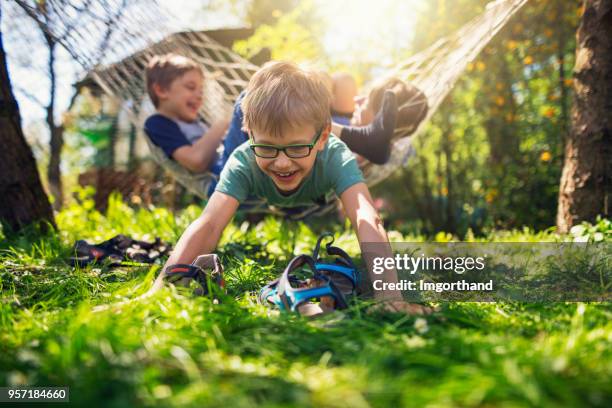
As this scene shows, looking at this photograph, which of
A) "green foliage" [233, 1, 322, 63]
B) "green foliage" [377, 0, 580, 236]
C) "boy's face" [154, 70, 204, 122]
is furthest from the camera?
"green foliage" [233, 1, 322, 63]

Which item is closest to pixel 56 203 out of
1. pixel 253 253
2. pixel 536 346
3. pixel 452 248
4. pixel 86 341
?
pixel 253 253

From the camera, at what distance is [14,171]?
2293mm

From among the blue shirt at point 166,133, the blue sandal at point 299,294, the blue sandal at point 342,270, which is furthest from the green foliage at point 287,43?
the blue sandal at point 299,294

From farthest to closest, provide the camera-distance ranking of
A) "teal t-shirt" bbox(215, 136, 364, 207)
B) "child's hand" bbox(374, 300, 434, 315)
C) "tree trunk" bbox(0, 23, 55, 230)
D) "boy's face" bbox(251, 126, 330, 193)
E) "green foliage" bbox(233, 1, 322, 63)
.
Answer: "green foliage" bbox(233, 1, 322, 63) → "tree trunk" bbox(0, 23, 55, 230) → "teal t-shirt" bbox(215, 136, 364, 207) → "boy's face" bbox(251, 126, 330, 193) → "child's hand" bbox(374, 300, 434, 315)

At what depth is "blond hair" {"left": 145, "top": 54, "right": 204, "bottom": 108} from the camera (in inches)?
106

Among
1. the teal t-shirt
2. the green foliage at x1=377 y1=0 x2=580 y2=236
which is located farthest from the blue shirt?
the green foliage at x1=377 y1=0 x2=580 y2=236

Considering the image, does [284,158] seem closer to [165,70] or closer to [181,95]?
[181,95]

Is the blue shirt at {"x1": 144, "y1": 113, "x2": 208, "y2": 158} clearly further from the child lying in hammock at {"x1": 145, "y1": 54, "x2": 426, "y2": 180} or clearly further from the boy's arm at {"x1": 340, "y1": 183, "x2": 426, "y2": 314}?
the boy's arm at {"x1": 340, "y1": 183, "x2": 426, "y2": 314}

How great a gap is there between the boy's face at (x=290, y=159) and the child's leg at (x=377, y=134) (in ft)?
1.73

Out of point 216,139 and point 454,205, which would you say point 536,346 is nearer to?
point 216,139

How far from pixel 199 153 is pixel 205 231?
1.00 m

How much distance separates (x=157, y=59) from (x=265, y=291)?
1.97 m

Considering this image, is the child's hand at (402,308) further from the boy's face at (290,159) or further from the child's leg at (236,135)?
the child's leg at (236,135)

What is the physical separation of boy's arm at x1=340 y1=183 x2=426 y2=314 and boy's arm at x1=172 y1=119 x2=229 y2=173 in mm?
1039
